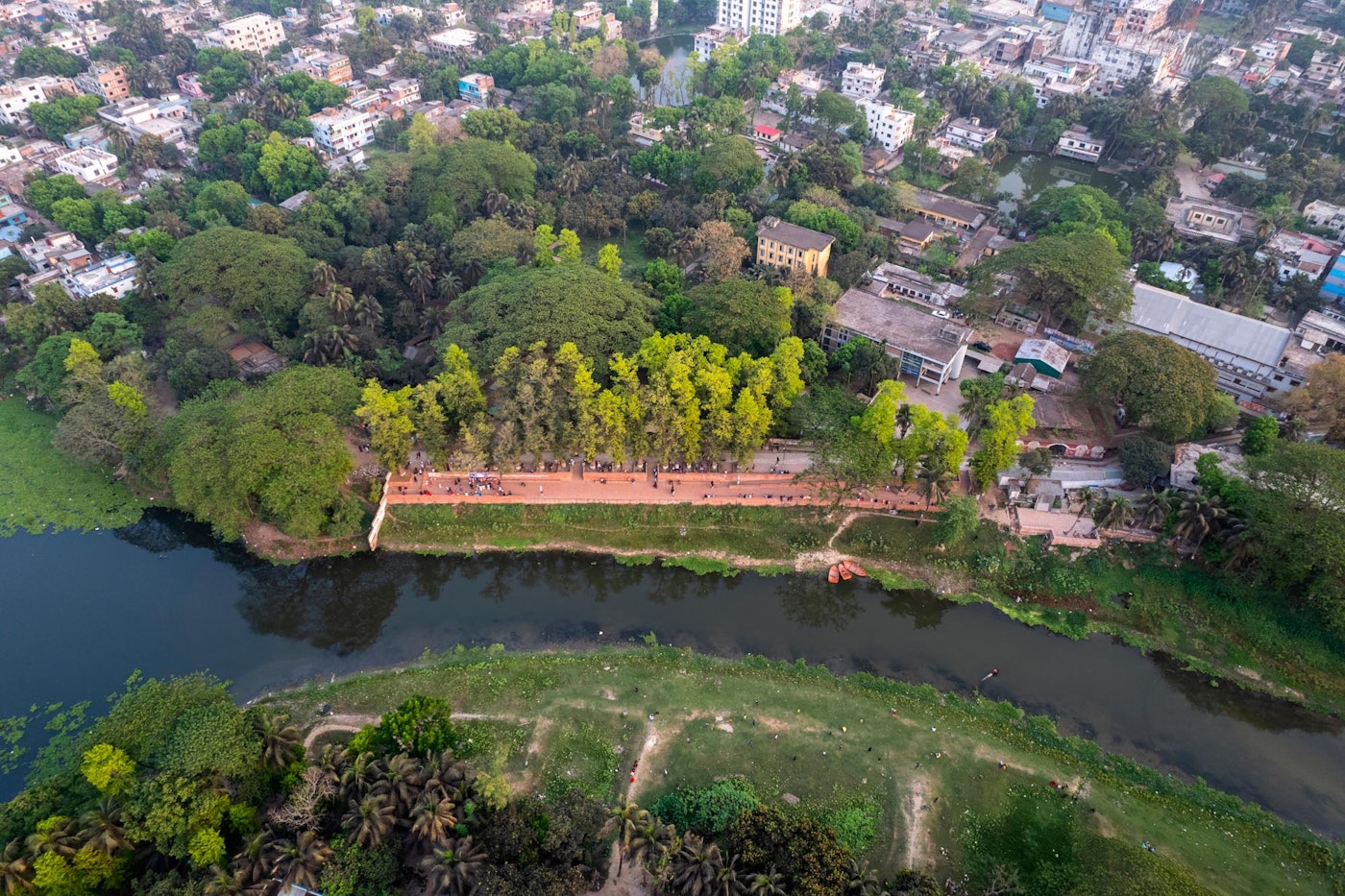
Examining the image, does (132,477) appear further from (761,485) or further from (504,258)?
(761,485)

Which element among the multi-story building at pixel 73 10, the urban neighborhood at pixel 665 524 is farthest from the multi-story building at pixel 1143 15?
the multi-story building at pixel 73 10

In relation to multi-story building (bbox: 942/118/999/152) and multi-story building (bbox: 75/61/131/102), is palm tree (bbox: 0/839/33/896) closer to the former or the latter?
multi-story building (bbox: 942/118/999/152)

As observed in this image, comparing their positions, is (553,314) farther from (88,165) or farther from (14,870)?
(88,165)

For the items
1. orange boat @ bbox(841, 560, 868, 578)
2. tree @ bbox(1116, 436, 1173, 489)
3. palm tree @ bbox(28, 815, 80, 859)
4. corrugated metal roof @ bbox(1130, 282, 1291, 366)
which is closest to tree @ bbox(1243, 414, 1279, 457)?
tree @ bbox(1116, 436, 1173, 489)

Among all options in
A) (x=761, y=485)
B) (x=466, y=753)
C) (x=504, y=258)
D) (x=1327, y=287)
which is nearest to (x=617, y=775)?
(x=466, y=753)

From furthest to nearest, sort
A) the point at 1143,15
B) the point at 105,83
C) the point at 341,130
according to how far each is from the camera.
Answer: the point at 1143,15
the point at 105,83
the point at 341,130

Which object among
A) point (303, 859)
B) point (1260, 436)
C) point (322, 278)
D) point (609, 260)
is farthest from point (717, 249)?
point (303, 859)
